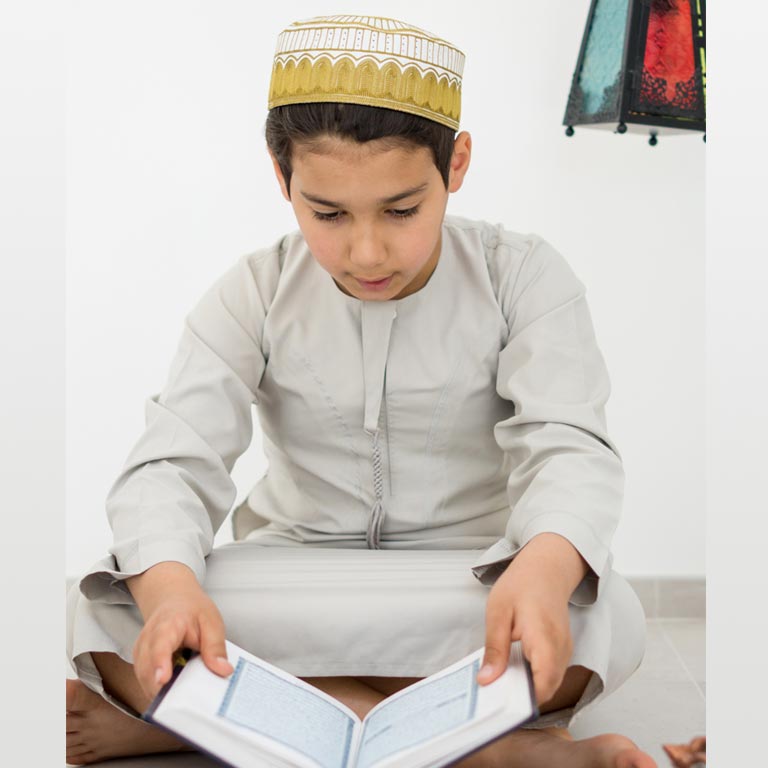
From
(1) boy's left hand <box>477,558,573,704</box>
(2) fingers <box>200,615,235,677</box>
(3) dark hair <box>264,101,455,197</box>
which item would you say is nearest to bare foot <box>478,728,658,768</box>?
(1) boy's left hand <box>477,558,573,704</box>

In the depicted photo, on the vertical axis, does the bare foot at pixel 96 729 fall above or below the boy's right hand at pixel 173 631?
below

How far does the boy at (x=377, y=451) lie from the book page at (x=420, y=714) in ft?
0.11

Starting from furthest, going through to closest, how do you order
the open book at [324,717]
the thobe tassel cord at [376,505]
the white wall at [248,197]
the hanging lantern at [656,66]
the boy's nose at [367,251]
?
1. the white wall at [248,197]
2. the hanging lantern at [656,66]
3. the thobe tassel cord at [376,505]
4. the boy's nose at [367,251]
5. the open book at [324,717]

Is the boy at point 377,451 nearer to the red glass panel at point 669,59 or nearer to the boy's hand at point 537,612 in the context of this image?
the boy's hand at point 537,612

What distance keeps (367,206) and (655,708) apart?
89 cm

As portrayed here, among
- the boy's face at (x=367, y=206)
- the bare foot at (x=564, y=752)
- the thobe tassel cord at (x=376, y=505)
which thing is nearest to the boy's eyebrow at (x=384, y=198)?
the boy's face at (x=367, y=206)

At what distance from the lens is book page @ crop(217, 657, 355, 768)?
3.25 feet

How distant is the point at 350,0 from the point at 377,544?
4.04ft

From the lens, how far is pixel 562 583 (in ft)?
3.95

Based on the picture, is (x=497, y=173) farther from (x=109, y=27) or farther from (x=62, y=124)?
(x=62, y=124)

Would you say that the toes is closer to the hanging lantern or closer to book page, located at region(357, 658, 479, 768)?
book page, located at region(357, 658, 479, 768)

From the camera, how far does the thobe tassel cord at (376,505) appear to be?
153cm

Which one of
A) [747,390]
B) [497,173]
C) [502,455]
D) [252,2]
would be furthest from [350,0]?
[747,390]

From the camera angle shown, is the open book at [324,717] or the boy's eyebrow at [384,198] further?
the boy's eyebrow at [384,198]
